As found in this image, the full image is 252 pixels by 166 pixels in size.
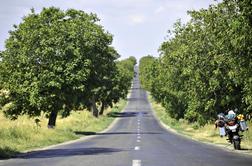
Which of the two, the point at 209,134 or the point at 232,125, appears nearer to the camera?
the point at 232,125

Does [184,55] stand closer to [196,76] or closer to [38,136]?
[196,76]

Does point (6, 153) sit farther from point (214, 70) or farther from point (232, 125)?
point (214, 70)

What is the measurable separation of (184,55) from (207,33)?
3.58 meters

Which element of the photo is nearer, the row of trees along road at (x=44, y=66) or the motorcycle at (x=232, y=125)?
the motorcycle at (x=232, y=125)

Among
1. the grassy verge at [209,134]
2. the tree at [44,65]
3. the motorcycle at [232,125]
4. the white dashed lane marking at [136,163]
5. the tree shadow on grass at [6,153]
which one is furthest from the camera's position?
the tree at [44,65]

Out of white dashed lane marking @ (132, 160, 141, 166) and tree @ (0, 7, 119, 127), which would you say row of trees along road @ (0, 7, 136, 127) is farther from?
white dashed lane marking @ (132, 160, 141, 166)

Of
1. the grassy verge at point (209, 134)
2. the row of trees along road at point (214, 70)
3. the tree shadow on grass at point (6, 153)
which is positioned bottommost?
the tree shadow on grass at point (6, 153)

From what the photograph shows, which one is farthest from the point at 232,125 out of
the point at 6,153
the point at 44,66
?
the point at 44,66

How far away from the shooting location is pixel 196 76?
105 feet

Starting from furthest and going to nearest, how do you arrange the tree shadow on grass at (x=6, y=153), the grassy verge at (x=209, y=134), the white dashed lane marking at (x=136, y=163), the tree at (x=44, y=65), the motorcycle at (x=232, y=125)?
the tree at (x=44, y=65) → the grassy verge at (x=209, y=134) → the motorcycle at (x=232, y=125) → the tree shadow on grass at (x=6, y=153) → the white dashed lane marking at (x=136, y=163)

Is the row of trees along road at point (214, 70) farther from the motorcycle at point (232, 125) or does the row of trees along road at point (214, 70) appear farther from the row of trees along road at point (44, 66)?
the row of trees along road at point (44, 66)

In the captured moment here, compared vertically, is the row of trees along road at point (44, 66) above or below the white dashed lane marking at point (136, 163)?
above

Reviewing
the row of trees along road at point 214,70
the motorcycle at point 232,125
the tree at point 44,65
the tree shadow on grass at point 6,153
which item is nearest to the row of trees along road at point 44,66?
the tree at point 44,65

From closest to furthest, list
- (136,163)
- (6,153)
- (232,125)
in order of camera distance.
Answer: (136,163)
(6,153)
(232,125)
